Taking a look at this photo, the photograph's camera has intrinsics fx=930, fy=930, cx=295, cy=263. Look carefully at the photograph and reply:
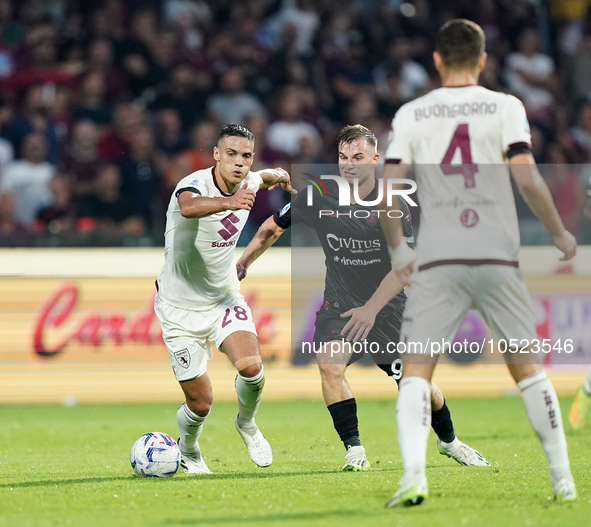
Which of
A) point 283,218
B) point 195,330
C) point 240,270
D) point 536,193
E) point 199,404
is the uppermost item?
point 536,193

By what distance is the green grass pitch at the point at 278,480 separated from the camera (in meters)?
4.70

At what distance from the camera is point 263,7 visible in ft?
51.2

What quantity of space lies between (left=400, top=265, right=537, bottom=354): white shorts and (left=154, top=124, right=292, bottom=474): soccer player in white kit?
2.27 metres

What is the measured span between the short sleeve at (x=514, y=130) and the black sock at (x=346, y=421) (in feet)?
9.28

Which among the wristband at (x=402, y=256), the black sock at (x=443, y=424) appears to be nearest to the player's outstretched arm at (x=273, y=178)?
the black sock at (x=443, y=424)

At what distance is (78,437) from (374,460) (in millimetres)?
3270

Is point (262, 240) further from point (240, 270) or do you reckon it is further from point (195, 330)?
point (195, 330)

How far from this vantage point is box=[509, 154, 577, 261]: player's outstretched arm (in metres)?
4.58

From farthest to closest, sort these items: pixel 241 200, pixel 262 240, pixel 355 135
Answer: pixel 262 240 < pixel 355 135 < pixel 241 200

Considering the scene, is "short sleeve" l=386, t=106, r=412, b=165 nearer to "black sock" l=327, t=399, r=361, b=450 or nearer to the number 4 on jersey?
the number 4 on jersey

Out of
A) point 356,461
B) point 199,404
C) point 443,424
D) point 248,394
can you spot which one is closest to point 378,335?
point 443,424

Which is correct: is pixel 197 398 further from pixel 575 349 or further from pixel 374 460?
pixel 575 349

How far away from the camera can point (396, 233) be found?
483 cm

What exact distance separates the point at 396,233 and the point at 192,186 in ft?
6.77
